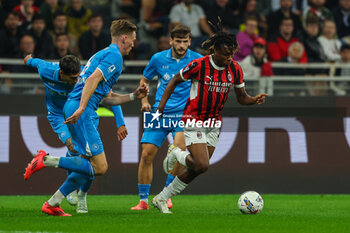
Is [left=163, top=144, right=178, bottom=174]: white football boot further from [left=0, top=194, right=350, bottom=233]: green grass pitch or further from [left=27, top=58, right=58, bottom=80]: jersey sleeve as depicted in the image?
[left=27, top=58, right=58, bottom=80]: jersey sleeve

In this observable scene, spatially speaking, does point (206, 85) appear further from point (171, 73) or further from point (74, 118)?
point (74, 118)

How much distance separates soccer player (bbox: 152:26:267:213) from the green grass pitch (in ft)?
1.55

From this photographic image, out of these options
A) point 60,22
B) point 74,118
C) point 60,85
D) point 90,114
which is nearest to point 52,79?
point 60,85

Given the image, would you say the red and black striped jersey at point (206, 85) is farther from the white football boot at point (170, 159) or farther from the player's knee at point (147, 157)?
the player's knee at point (147, 157)

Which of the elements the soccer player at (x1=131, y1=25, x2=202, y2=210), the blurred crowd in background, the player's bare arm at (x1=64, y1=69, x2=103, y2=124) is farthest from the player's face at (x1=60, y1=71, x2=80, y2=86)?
the blurred crowd in background

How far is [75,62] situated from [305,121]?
559 centimetres

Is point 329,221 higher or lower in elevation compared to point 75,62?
lower

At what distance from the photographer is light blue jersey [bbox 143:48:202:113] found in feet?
35.4

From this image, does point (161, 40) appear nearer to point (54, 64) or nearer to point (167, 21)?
point (167, 21)

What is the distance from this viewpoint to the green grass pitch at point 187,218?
303 inches

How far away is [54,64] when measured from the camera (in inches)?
396

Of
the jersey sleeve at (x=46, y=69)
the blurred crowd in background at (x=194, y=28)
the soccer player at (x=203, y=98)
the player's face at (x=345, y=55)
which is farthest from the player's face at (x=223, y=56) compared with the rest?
the player's face at (x=345, y=55)

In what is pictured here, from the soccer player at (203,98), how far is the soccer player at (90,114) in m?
0.75

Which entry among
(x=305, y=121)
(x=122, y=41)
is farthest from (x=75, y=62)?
(x=305, y=121)
